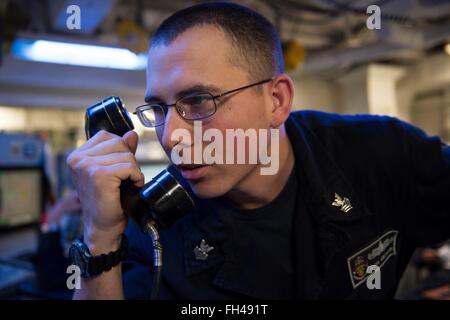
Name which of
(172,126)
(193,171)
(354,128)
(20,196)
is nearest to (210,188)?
(193,171)

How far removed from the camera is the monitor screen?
194 cm

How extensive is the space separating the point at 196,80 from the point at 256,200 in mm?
348

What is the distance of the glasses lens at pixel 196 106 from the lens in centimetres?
71

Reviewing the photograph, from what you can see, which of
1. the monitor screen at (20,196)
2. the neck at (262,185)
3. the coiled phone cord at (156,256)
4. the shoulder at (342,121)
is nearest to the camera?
the coiled phone cord at (156,256)

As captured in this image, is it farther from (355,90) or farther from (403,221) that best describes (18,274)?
(355,90)

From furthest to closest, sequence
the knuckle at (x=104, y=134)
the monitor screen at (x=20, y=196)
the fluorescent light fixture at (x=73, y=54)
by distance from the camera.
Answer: the fluorescent light fixture at (x=73, y=54)
the monitor screen at (x=20, y=196)
the knuckle at (x=104, y=134)

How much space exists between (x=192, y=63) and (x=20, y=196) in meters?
1.79

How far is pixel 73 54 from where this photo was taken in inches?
91.2

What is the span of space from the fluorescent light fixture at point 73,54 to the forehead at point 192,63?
5.03 feet

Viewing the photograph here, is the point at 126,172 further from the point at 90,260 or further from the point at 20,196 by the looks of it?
the point at 20,196

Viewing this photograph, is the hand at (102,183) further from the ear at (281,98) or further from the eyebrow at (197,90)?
the ear at (281,98)

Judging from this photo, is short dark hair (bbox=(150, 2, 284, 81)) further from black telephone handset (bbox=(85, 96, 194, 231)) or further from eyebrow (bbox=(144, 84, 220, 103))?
black telephone handset (bbox=(85, 96, 194, 231))

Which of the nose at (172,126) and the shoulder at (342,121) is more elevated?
the shoulder at (342,121)

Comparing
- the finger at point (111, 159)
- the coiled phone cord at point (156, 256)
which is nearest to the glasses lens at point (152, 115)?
the finger at point (111, 159)
